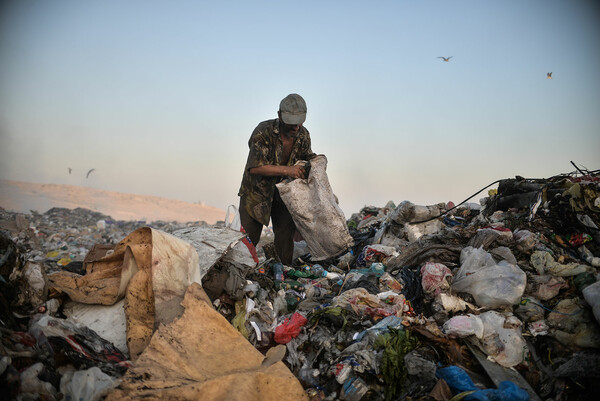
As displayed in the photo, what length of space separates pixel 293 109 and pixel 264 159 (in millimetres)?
574

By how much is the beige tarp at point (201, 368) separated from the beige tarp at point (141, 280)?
13 cm

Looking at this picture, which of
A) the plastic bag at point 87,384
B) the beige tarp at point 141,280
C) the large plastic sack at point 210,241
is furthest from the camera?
the large plastic sack at point 210,241

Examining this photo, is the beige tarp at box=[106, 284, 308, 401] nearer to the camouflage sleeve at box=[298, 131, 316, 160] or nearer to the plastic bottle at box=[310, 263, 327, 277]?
the plastic bottle at box=[310, 263, 327, 277]

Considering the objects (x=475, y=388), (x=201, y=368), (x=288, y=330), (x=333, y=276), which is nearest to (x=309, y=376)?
(x=288, y=330)

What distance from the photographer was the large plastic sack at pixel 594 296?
2.49m

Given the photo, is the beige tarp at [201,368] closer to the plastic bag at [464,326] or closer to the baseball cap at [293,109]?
the plastic bag at [464,326]

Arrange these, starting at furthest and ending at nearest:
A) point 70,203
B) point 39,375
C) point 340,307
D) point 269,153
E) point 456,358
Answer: point 70,203, point 269,153, point 340,307, point 456,358, point 39,375

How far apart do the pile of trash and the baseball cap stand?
1236 millimetres

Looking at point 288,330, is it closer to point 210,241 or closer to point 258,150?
point 210,241

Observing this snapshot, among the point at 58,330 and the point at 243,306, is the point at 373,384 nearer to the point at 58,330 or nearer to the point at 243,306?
the point at 243,306

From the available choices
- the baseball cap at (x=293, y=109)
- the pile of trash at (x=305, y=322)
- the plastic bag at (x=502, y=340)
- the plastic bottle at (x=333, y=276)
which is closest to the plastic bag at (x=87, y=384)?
the pile of trash at (x=305, y=322)

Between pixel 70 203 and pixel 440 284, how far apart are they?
1749 centimetres

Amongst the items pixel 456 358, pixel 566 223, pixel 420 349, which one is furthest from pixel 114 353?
pixel 566 223

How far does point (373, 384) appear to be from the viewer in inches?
88.6
